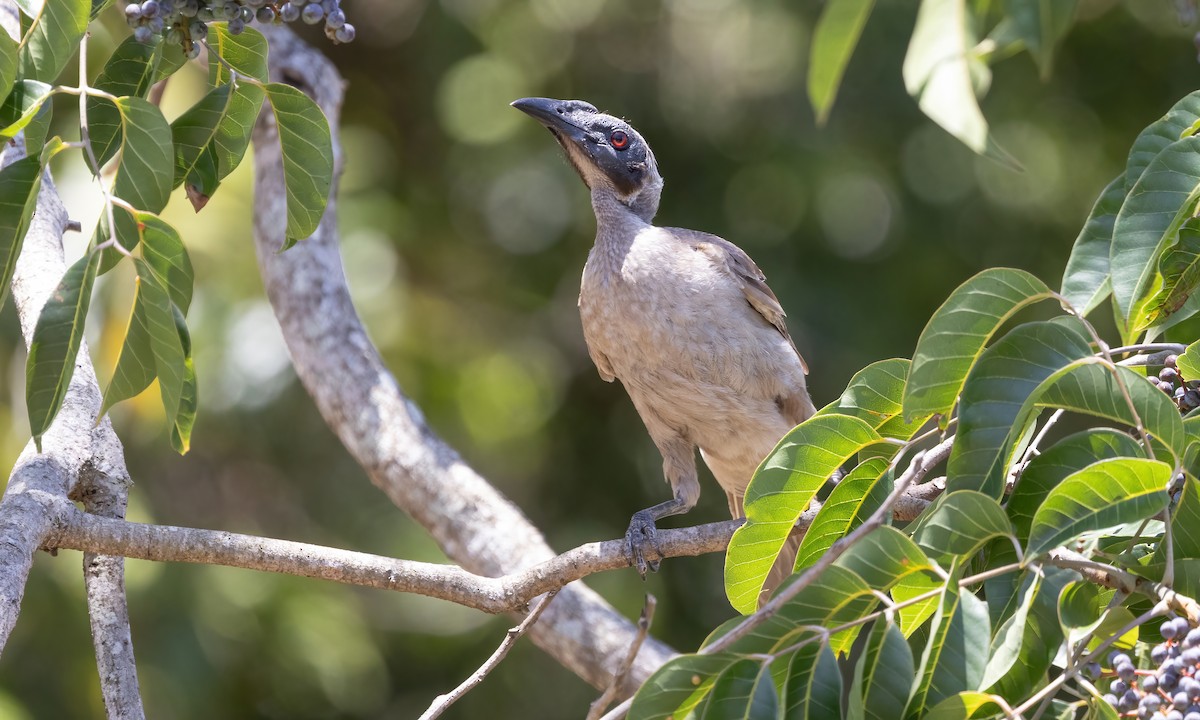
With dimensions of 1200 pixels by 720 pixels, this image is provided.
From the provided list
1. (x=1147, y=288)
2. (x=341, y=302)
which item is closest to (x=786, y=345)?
(x=341, y=302)

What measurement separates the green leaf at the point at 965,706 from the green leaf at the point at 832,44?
899mm

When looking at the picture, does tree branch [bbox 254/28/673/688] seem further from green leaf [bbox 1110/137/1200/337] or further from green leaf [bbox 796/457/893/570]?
green leaf [bbox 1110/137/1200/337]

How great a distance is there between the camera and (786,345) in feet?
14.6

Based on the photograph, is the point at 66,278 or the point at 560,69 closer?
the point at 66,278

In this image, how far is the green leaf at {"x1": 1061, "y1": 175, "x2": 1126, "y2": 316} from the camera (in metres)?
2.28

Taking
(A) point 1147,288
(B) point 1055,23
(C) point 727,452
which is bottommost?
(C) point 727,452

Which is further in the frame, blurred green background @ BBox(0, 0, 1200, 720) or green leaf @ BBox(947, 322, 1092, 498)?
blurred green background @ BBox(0, 0, 1200, 720)

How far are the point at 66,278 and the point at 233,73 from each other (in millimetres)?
666

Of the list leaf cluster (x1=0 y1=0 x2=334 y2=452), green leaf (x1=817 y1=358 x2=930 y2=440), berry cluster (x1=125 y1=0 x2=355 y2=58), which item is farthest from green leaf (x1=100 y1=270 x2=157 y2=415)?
green leaf (x1=817 y1=358 x2=930 y2=440)

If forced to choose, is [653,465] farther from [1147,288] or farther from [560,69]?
[1147,288]

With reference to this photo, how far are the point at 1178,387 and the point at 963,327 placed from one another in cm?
72

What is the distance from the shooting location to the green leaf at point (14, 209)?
6.66 ft

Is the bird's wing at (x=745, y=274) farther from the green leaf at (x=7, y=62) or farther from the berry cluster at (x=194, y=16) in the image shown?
the green leaf at (x=7, y=62)

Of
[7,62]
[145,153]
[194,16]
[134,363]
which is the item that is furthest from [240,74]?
[134,363]
